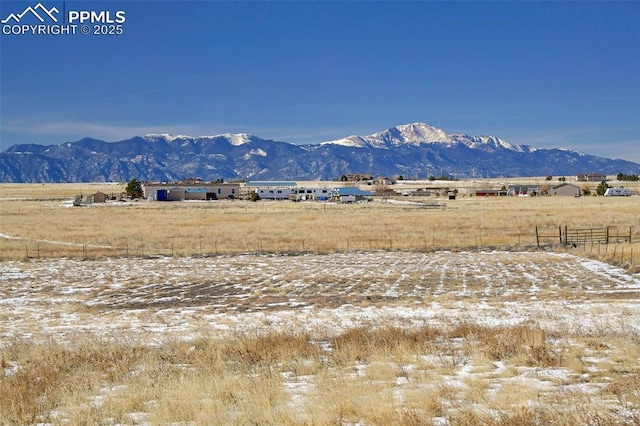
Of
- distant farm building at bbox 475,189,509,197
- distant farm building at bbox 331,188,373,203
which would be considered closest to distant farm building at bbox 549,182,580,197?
distant farm building at bbox 475,189,509,197

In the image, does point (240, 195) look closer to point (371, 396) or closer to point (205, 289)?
point (205, 289)

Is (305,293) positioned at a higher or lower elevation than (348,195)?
higher

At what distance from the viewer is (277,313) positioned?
1900 centimetres

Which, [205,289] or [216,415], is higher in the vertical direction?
[216,415]

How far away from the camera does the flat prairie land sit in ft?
27.6

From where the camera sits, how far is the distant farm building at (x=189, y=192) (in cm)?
14725

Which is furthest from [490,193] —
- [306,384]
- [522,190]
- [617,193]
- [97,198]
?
[306,384]

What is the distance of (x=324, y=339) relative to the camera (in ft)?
45.4

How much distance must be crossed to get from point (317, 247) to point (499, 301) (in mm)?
25817

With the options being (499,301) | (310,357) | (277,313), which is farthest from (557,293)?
(310,357)

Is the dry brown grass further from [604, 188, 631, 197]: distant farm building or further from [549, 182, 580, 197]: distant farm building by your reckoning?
[549, 182, 580, 197]: distant farm building

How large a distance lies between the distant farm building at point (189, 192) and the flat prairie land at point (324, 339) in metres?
110

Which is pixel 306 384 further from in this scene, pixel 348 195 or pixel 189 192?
pixel 189 192

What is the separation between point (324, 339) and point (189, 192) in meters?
141
